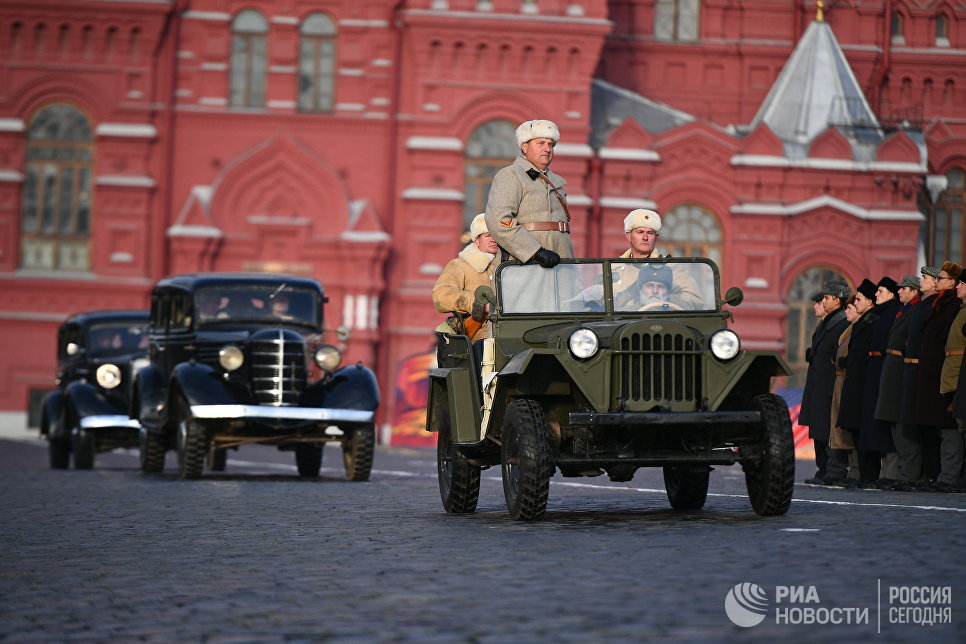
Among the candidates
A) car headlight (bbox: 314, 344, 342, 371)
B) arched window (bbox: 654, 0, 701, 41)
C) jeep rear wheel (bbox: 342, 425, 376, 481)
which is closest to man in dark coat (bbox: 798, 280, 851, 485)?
jeep rear wheel (bbox: 342, 425, 376, 481)

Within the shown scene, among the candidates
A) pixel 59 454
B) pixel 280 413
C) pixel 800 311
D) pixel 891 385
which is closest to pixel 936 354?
pixel 891 385

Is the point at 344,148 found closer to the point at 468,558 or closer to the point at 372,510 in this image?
the point at 372,510

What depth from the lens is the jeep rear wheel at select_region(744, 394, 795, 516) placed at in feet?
29.4

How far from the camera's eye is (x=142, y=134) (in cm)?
3484

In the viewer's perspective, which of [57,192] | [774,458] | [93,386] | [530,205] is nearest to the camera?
[774,458]

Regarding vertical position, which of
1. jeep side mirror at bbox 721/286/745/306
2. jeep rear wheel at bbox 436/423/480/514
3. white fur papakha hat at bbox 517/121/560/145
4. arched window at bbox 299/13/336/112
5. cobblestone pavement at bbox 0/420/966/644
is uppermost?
arched window at bbox 299/13/336/112

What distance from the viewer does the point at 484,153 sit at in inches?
1390

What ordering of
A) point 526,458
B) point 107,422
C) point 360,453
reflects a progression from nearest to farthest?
point 526,458 → point 360,453 → point 107,422

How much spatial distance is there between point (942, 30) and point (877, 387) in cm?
2636

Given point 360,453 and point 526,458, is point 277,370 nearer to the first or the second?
point 360,453

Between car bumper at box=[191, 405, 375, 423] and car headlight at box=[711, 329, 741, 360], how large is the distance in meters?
7.13

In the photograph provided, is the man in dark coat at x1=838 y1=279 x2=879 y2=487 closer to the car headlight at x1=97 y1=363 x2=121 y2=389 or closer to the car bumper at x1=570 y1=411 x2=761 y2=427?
the car bumper at x1=570 y1=411 x2=761 y2=427

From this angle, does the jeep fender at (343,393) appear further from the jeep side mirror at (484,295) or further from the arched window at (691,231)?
the arched window at (691,231)

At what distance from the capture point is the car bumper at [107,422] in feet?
62.5
